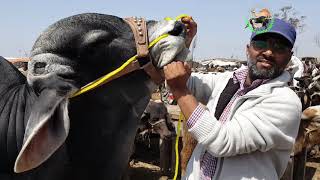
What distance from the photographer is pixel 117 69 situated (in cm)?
260

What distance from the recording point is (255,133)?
8.51 ft

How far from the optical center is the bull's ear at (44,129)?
7.28 feet

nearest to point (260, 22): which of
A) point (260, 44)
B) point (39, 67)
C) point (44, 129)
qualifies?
point (260, 44)

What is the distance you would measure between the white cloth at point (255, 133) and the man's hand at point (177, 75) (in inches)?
9.1

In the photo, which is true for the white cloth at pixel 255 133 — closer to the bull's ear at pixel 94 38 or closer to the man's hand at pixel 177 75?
the man's hand at pixel 177 75

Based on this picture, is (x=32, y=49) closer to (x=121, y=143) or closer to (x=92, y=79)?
(x=92, y=79)

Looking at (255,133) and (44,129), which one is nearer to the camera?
(44,129)

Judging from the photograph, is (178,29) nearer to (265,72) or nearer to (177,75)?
(177,75)

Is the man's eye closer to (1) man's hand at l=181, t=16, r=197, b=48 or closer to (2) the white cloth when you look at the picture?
(2) the white cloth

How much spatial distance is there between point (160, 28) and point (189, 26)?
36 cm

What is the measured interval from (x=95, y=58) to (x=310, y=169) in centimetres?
755

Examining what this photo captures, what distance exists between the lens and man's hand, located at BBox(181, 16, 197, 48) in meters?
2.83

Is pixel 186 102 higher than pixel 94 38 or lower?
lower

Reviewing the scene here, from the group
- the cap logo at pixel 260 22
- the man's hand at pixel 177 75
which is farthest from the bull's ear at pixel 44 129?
the cap logo at pixel 260 22
